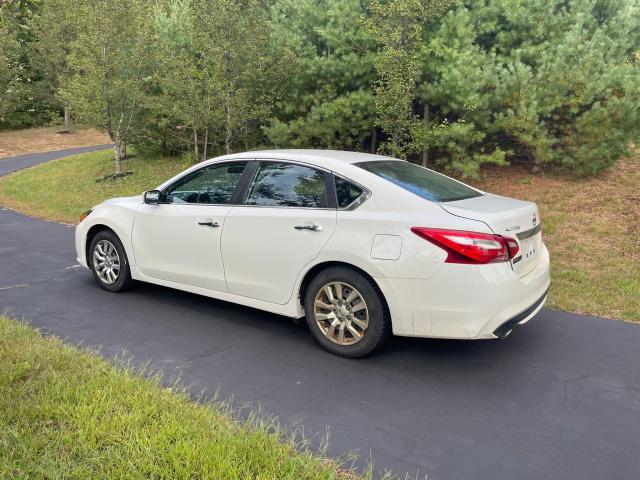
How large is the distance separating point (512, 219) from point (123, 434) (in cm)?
294

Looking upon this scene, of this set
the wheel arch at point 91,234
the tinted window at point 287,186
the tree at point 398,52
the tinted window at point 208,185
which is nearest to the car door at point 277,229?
the tinted window at point 287,186

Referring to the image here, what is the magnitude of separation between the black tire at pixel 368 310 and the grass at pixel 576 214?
8.20ft

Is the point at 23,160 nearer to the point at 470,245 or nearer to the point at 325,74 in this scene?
the point at 325,74

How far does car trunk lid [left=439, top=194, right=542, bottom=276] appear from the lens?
3.92m

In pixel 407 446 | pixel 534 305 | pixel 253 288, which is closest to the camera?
pixel 407 446

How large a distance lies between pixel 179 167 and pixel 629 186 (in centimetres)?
1193

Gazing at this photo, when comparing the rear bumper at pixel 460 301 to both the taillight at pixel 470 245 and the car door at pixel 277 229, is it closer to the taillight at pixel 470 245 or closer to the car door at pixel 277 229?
the taillight at pixel 470 245

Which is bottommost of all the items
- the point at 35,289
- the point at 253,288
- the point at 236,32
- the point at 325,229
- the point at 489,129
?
the point at 35,289

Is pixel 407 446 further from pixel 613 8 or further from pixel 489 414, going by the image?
pixel 613 8

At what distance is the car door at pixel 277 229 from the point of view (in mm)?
4402

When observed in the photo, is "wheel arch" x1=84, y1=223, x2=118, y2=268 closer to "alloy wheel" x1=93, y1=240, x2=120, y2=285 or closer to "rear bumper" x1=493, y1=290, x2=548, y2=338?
"alloy wheel" x1=93, y1=240, x2=120, y2=285

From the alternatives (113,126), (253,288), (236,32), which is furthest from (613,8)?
(113,126)

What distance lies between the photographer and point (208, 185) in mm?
5234

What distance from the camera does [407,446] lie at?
10.0ft
